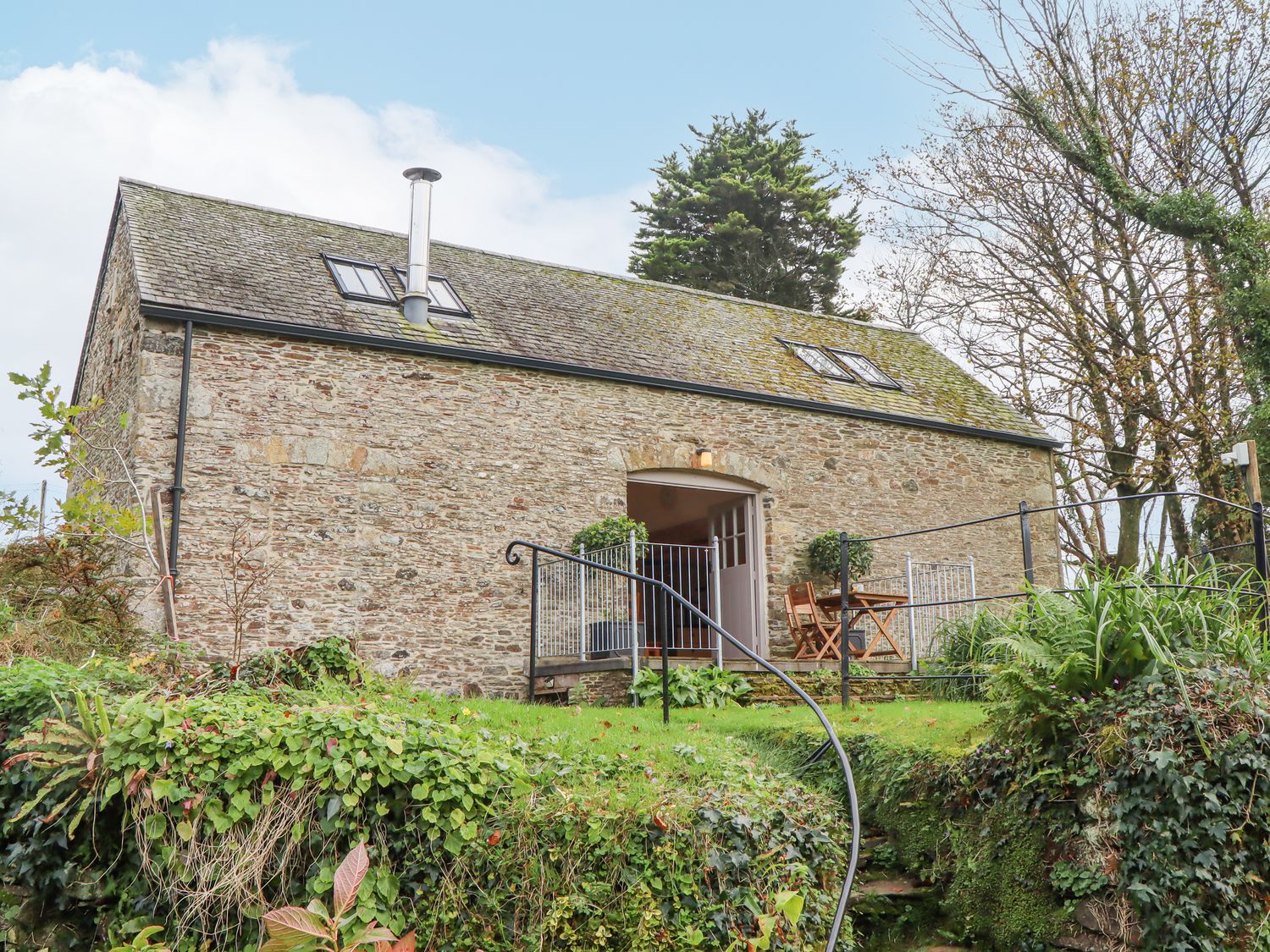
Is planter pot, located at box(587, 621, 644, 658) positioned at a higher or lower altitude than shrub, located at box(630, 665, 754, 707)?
higher

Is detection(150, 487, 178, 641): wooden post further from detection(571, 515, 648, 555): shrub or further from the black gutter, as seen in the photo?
detection(571, 515, 648, 555): shrub

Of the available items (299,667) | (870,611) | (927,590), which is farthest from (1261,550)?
(927,590)

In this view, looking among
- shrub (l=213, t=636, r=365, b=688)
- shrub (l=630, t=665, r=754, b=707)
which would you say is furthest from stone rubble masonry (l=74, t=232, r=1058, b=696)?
shrub (l=213, t=636, r=365, b=688)

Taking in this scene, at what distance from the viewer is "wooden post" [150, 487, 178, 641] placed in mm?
7582

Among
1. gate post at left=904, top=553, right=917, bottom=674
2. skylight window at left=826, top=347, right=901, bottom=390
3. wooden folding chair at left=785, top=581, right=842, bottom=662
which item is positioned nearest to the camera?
gate post at left=904, top=553, right=917, bottom=674

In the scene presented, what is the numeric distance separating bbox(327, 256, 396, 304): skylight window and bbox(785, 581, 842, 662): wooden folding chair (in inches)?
211

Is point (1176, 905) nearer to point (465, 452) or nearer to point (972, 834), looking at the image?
point (972, 834)

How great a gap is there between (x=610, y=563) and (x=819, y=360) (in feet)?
17.2

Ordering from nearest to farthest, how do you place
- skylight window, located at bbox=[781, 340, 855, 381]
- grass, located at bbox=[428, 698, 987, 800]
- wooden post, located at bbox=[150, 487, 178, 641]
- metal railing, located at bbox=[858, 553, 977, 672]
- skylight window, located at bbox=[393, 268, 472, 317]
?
grass, located at bbox=[428, 698, 987, 800] → wooden post, located at bbox=[150, 487, 178, 641] → skylight window, located at bbox=[393, 268, 472, 317] → metal railing, located at bbox=[858, 553, 977, 672] → skylight window, located at bbox=[781, 340, 855, 381]

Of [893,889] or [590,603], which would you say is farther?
[590,603]

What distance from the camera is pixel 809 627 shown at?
1091 cm

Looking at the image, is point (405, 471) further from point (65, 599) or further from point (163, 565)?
point (65, 599)

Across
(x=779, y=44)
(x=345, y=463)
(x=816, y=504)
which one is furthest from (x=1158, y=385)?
(x=345, y=463)

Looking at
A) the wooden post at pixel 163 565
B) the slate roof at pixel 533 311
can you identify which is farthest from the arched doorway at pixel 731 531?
the wooden post at pixel 163 565
